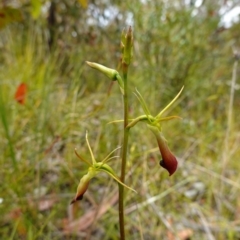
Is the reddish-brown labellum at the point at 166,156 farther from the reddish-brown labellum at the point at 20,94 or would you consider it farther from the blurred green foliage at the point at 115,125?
the reddish-brown labellum at the point at 20,94

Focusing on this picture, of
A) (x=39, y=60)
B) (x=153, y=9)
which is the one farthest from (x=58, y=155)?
(x=153, y=9)

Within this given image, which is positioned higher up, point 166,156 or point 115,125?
point 115,125

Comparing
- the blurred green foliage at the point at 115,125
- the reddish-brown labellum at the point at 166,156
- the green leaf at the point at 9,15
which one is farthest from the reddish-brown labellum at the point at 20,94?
the reddish-brown labellum at the point at 166,156

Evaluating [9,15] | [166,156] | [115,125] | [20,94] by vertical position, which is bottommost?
[166,156]

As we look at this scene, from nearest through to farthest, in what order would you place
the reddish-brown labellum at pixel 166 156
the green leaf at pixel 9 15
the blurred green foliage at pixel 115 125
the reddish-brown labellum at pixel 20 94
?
the reddish-brown labellum at pixel 166 156, the green leaf at pixel 9 15, the blurred green foliage at pixel 115 125, the reddish-brown labellum at pixel 20 94

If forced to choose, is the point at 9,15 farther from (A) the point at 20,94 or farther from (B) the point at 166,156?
(B) the point at 166,156

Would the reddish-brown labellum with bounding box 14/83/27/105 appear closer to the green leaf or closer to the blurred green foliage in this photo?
the blurred green foliage

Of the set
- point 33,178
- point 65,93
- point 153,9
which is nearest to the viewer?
point 33,178

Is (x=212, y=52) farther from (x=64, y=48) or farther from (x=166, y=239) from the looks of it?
(x=166, y=239)

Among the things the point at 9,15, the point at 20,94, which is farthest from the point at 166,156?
the point at 20,94
